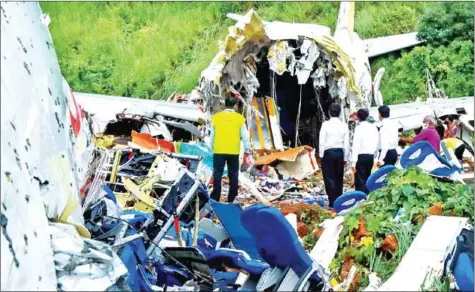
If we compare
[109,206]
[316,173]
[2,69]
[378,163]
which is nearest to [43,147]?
[2,69]

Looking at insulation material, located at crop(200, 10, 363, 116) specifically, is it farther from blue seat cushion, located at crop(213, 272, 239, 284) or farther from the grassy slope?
the grassy slope

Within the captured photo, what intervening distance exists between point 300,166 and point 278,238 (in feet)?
29.9

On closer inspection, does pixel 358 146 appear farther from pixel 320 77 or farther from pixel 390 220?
pixel 320 77

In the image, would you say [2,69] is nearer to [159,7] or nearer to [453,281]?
[453,281]

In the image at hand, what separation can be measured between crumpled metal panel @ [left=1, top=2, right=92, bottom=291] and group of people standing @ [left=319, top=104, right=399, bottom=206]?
405 cm

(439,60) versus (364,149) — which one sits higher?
(439,60)

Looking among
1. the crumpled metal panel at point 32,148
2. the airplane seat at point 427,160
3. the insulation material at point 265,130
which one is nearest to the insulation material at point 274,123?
the insulation material at point 265,130

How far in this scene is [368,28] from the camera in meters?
26.5

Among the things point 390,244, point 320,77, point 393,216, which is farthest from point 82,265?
point 320,77

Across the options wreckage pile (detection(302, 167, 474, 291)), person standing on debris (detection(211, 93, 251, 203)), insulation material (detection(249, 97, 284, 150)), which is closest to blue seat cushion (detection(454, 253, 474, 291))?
wreckage pile (detection(302, 167, 474, 291))

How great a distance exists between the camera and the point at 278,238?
522 cm

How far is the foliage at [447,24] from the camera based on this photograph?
22672 mm

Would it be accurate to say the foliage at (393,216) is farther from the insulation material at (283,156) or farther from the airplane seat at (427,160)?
the insulation material at (283,156)

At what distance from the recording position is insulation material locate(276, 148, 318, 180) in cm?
1421
